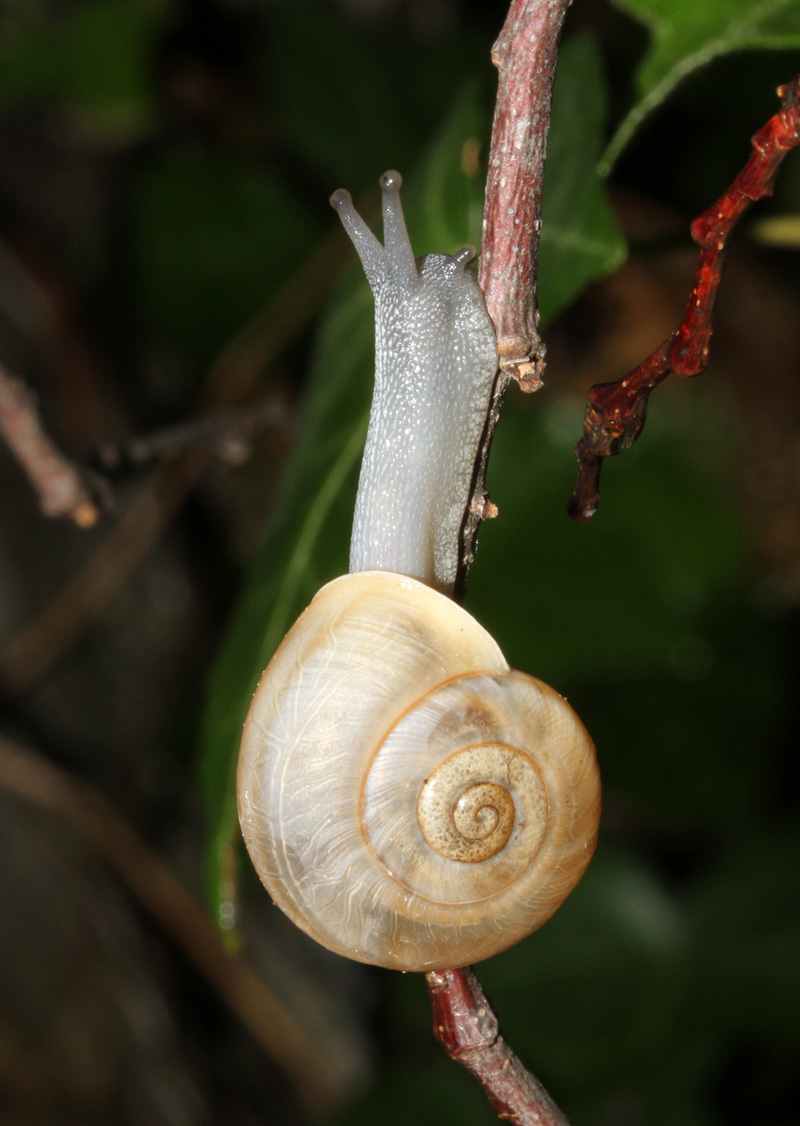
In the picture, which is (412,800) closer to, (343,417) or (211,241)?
(343,417)

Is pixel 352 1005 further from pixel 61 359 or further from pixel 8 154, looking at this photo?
pixel 8 154

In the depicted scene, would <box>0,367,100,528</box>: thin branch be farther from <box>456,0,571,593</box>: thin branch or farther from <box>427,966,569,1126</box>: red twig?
<box>427,966,569,1126</box>: red twig

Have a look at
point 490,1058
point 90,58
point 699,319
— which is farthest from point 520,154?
point 90,58

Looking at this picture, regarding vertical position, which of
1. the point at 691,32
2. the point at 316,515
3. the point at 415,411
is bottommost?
the point at 316,515

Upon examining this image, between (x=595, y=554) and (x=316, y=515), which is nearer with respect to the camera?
(x=316, y=515)

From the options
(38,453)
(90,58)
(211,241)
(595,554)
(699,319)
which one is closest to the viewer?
(699,319)

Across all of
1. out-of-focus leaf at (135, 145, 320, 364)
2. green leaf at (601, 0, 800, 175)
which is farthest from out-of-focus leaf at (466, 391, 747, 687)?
green leaf at (601, 0, 800, 175)

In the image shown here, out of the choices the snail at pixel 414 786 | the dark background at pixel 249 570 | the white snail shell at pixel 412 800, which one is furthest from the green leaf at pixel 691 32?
the dark background at pixel 249 570
